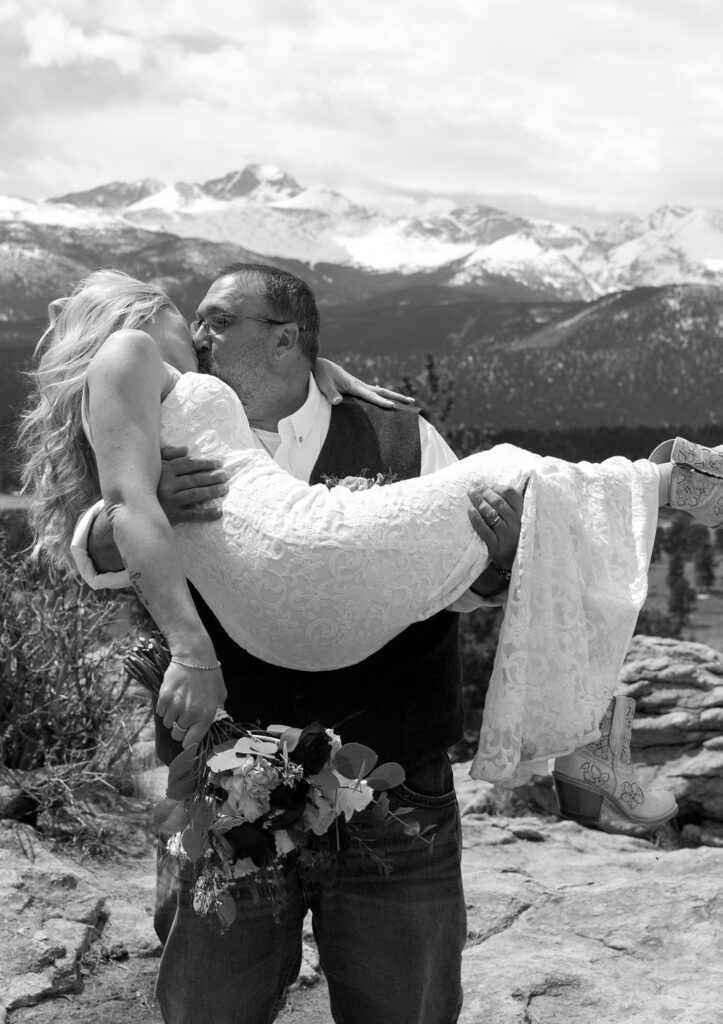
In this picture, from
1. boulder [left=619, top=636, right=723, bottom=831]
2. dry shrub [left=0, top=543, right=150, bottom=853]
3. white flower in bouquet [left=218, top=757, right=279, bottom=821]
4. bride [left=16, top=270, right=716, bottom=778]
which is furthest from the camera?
boulder [left=619, top=636, right=723, bottom=831]

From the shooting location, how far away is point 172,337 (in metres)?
2.78

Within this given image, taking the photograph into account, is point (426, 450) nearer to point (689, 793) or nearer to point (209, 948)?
point (209, 948)

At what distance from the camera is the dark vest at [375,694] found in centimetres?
275

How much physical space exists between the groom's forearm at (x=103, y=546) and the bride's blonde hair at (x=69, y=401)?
0.20m

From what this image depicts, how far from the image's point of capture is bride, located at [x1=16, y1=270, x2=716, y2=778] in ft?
8.14

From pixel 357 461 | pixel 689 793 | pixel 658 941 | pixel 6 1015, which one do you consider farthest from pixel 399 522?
pixel 689 793

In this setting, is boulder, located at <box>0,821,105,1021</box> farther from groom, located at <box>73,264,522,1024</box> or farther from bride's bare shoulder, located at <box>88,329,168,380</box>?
bride's bare shoulder, located at <box>88,329,168,380</box>

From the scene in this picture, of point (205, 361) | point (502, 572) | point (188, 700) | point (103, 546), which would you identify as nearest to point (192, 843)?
point (188, 700)

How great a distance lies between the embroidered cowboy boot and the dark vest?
67 cm

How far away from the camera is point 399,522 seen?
2598mm

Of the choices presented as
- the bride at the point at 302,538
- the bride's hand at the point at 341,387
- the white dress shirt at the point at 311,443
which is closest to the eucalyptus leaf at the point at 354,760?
the bride at the point at 302,538

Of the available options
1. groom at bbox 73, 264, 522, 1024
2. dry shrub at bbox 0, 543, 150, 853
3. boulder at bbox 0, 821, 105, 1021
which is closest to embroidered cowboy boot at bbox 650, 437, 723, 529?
groom at bbox 73, 264, 522, 1024

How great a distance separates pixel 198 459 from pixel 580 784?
1239mm

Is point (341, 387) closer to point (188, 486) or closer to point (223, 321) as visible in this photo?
point (223, 321)
